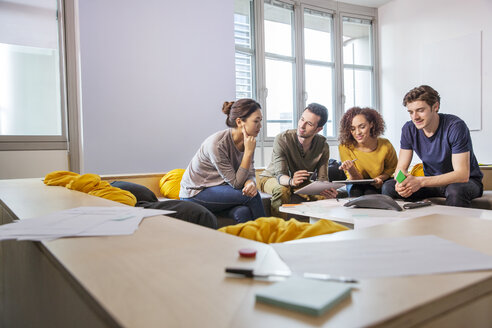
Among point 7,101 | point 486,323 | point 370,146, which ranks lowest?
point 486,323

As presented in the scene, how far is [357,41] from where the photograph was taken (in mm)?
6090

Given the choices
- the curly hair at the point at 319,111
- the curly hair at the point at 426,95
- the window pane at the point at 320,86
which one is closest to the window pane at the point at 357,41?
the window pane at the point at 320,86

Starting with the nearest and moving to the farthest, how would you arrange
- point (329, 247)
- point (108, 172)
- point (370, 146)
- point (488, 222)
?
1. point (329, 247)
2. point (488, 222)
3. point (370, 146)
4. point (108, 172)

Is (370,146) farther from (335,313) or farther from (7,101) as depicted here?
(7,101)

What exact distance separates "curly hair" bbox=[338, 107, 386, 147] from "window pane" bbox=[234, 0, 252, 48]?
247 cm

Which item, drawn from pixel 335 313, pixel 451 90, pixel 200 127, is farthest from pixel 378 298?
pixel 451 90

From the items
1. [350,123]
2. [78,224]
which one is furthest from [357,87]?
[78,224]

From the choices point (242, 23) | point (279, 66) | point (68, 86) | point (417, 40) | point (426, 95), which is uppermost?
point (242, 23)

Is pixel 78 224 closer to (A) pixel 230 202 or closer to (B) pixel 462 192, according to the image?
(A) pixel 230 202

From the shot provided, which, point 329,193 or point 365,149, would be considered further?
point 365,149

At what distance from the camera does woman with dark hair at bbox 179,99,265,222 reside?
237 centimetres

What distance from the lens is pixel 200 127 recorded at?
3924mm

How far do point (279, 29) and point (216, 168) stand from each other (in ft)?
11.4

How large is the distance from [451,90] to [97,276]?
5409 millimetres
